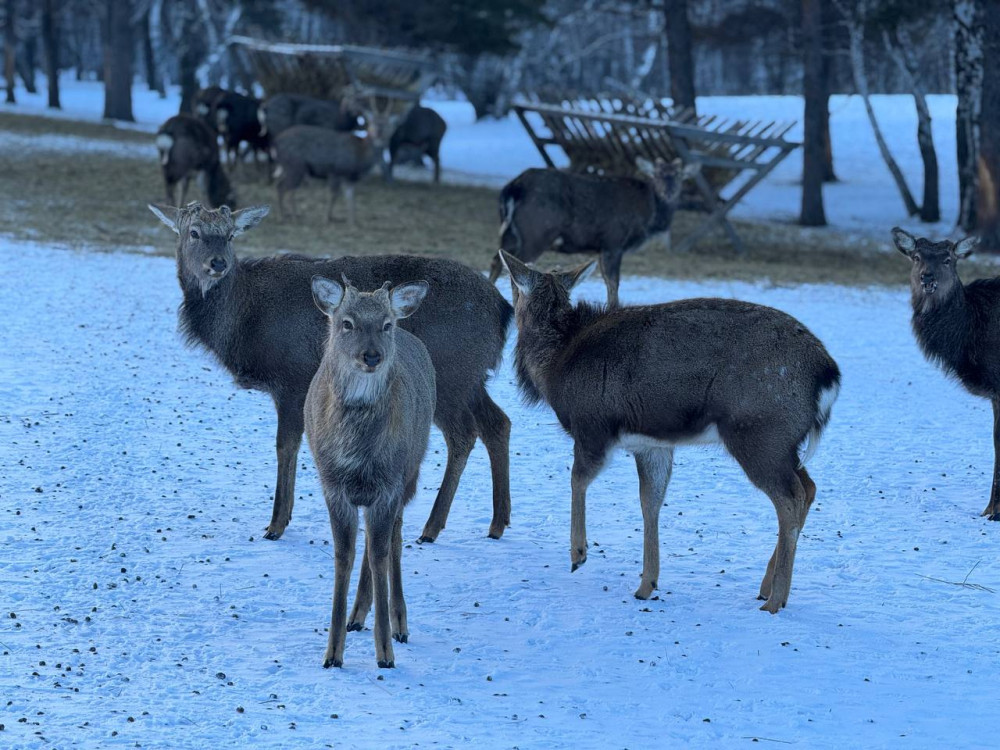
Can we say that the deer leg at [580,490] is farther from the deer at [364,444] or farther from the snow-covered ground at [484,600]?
the deer at [364,444]

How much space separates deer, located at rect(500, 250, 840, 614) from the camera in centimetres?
544

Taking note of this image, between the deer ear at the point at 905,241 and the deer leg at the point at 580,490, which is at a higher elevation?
the deer ear at the point at 905,241

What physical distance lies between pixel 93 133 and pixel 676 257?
17.9 m

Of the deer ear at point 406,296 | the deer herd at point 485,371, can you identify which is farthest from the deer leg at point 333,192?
the deer ear at point 406,296

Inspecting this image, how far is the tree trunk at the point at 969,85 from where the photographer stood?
701 inches

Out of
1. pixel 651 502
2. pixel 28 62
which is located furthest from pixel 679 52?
pixel 28 62

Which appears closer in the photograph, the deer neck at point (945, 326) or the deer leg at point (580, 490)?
the deer leg at point (580, 490)

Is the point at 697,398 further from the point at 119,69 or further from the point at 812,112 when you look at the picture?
the point at 119,69

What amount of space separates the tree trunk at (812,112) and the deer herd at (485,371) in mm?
13398

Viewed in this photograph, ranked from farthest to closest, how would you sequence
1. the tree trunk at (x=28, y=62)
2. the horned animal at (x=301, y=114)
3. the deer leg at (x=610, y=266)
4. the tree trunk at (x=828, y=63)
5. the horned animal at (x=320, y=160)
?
the tree trunk at (x=28, y=62) < the tree trunk at (x=828, y=63) < the horned animal at (x=301, y=114) < the horned animal at (x=320, y=160) < the deer leg at (x=610, y=266)

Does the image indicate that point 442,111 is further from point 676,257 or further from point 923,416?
point 923,416

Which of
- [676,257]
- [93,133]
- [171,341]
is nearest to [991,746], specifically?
[171,341]

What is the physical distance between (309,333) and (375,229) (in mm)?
10881

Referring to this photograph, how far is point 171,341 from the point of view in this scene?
10.3 m
